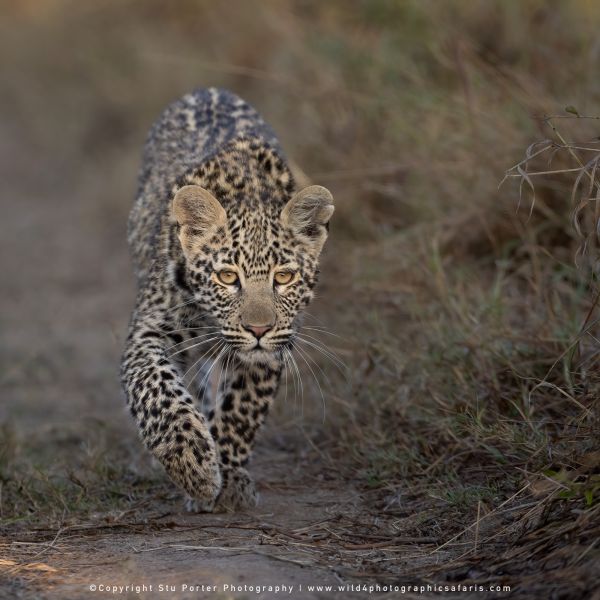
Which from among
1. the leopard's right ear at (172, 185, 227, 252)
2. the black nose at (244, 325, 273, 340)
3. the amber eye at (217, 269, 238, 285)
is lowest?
the black nose at (244, 325, 273, 340)

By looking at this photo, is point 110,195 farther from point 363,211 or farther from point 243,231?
point 243,231

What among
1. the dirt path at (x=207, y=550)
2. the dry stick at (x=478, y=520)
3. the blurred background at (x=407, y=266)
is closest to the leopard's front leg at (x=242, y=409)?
the dirt path at (x=207, y=550)

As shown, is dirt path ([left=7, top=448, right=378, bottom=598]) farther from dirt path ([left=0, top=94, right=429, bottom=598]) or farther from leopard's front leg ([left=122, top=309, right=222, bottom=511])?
leopard's front leg ([left=122, top=309, right=222, bottom=511])

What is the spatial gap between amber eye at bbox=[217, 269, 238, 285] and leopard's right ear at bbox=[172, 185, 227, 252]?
27cm

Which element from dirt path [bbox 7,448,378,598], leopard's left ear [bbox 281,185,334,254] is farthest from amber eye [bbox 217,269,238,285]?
dirt path [bbox 7,448,378,598]

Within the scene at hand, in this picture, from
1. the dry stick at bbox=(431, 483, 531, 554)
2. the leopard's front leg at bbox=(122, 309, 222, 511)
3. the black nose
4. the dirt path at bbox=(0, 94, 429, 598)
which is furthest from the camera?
the black nose

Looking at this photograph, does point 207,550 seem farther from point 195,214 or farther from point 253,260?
point 195,214

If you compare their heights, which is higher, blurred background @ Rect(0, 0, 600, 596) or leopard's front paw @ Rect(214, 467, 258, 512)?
blurred background @ Rect(0, 0, 600, 596)

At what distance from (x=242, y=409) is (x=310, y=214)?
3.71 ft

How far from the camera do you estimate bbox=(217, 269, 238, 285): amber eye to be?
6238 mm

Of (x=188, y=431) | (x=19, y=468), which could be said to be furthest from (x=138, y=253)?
(x=188, y=431)

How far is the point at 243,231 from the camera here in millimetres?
6336

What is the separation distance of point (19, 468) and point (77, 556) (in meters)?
1.70

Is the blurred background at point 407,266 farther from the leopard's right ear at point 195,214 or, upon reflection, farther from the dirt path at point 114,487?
the leopard's right ear at point 195,214
